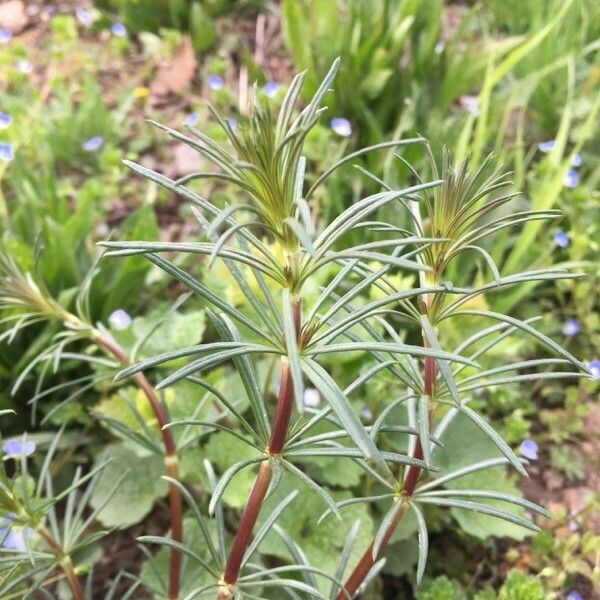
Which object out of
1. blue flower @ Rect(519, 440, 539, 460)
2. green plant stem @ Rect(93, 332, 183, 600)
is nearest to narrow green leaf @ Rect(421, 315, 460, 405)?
green plant stem @ Rect(93, 332, 183, 600)

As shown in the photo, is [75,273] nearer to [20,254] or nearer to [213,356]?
[20,254]

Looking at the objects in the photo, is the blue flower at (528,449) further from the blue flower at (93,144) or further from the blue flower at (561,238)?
the blue flower at (93,144)

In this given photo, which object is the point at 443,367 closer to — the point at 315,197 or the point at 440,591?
the point at 440,591

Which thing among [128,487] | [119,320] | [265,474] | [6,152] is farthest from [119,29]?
[265,474]

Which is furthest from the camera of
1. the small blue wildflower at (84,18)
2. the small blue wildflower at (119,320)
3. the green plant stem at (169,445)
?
the small blue wildflower at (84,18)

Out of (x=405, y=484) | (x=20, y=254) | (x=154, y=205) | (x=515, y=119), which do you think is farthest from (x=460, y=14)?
(x=405, y=484)

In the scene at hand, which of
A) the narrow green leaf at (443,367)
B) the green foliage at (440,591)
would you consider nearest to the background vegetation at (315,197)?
the green foliage at (440,591)
